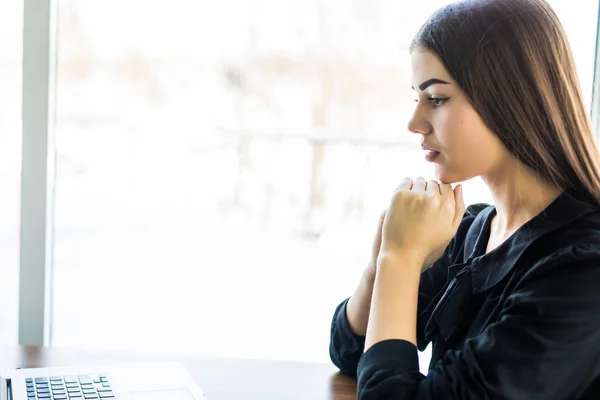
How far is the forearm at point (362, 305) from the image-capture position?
1292mm

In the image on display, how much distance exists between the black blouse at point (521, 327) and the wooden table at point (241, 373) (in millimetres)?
220

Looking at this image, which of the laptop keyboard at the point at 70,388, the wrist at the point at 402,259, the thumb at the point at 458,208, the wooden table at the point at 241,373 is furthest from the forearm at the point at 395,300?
the laptop keyboard at the point at 70,388

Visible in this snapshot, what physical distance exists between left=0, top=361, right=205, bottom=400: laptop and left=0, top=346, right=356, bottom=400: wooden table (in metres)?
0.04

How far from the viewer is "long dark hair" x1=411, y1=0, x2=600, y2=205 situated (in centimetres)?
100

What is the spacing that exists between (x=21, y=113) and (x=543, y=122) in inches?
45.8

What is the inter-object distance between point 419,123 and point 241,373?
0.55 metres

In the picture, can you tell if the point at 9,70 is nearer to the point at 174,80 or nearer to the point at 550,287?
the point at 174,80

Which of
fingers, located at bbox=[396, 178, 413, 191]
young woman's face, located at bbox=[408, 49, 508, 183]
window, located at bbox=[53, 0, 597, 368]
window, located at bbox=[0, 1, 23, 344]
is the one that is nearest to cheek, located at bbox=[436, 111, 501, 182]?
young woman's face, located at bbox=[408, 49, 508, 183]

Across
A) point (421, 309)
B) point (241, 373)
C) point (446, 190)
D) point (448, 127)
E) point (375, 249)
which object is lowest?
point (241, 373)

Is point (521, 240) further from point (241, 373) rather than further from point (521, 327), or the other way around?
point (241, 373)

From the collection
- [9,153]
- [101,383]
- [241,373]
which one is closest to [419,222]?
[241,373]

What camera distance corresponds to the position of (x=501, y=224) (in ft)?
3.84

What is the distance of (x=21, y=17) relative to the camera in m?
1.71

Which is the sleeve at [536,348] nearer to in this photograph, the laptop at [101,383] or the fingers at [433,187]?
the fingers at [433,187]
